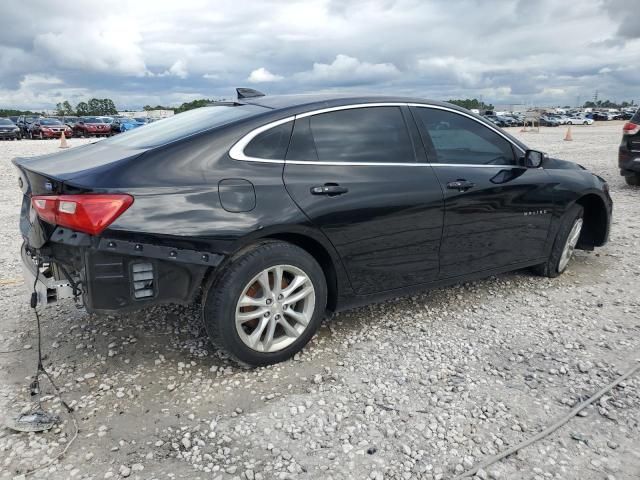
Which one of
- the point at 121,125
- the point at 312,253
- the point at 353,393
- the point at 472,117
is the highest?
the point at 472,117

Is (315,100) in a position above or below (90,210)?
above

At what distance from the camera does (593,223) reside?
5.12 m

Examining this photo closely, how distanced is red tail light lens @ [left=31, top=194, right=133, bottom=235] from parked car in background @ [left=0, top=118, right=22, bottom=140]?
3262 cm

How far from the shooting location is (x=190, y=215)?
108 inches

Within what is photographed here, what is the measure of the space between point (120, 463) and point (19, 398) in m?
0.91

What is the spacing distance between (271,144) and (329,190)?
17.8 inches

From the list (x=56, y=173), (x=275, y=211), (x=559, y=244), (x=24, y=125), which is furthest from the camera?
(x=24, y=125)

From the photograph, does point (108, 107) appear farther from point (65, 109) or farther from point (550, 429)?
point (550, 429)

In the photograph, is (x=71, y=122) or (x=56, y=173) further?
(x=71, y=122)

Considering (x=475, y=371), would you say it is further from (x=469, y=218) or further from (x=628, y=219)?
(x=628, y=219)

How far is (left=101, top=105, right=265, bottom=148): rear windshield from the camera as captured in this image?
309cm

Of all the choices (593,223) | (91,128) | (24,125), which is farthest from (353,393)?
(24,125)

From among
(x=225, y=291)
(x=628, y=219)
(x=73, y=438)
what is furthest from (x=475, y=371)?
(x=628, y=219)

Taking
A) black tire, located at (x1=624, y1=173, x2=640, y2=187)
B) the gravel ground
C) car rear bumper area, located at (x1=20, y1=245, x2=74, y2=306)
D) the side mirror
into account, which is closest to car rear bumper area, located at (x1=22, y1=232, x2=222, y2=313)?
car rear bumper area, located at (x1=20, y1=245, x2=74, y2=306)
